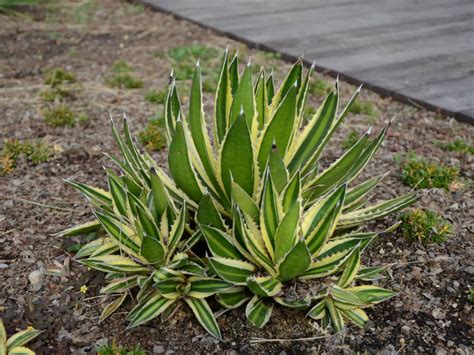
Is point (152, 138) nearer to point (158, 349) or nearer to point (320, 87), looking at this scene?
point (320, 87)

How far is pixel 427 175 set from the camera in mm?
3396

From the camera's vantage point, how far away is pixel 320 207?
2270mm

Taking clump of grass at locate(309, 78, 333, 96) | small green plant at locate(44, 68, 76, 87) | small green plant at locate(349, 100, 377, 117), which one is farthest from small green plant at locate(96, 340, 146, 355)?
small green plant at locate(44, 68, 76, 87)

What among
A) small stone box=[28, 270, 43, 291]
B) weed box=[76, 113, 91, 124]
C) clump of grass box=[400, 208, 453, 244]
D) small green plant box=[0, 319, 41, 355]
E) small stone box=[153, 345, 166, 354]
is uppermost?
weed box=[76, 113, 91, 124]

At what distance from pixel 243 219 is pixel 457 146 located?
6.96ft

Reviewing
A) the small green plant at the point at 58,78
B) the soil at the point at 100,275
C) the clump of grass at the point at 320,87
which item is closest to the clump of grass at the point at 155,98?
the soil at the point at 100,275

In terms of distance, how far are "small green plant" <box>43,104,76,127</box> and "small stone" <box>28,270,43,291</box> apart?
1692 mm

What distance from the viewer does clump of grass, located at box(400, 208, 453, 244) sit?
9.48 feet

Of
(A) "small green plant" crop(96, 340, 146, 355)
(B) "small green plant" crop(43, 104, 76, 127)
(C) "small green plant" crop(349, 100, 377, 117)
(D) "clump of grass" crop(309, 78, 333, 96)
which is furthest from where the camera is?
(D) "clump of grass" crop(309, 78, 333, 96)

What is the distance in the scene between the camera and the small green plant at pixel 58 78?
4902 mm

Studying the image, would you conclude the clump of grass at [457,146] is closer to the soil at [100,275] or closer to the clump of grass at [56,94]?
the soil at [100,275]

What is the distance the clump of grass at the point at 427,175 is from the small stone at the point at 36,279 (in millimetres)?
1963

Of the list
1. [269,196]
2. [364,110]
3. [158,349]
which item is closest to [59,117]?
[364,110]

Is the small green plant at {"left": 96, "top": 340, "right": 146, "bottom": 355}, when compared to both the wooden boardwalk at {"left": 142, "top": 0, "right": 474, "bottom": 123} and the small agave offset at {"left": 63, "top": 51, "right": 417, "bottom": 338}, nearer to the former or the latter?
→ the small agave offset at {"left": 63, "top": 51, "right": 417, "bottom": 338}
